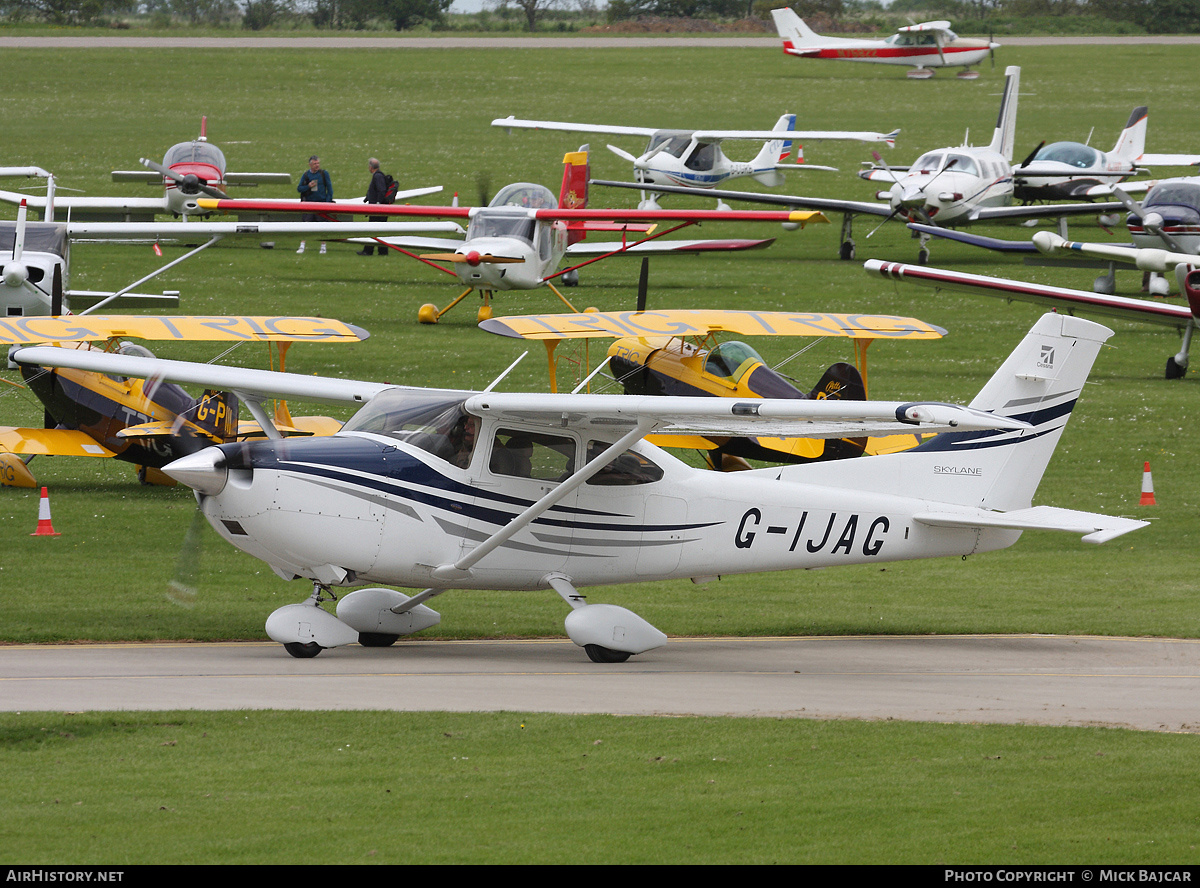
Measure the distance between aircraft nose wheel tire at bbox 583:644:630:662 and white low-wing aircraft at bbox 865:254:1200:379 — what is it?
10770 mm

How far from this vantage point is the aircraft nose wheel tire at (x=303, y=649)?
12.0 metres

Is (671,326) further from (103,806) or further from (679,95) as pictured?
(679,95)

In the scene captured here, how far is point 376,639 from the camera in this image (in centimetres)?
1293

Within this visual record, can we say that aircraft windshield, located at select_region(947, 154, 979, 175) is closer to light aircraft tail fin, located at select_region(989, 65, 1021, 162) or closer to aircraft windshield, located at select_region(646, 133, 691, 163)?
light aircraft tail fin, located at select_region(989, 65, 1021, 162)

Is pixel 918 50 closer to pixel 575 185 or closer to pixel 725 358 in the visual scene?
pixel 575 185

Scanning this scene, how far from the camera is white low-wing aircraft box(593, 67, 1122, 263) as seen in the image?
39688mm

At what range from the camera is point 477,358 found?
27.4 meters

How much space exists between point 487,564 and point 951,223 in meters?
31.7

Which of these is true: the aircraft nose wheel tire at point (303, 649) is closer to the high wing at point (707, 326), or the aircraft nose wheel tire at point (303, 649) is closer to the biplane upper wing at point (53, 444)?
the biplane upper wing at point (53, 444)

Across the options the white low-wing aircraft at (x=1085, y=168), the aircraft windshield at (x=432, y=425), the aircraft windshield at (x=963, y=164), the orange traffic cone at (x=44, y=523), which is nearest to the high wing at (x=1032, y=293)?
the aircraft windshield at (x=432, y=425)

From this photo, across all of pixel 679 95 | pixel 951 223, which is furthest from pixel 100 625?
pixel 679 95

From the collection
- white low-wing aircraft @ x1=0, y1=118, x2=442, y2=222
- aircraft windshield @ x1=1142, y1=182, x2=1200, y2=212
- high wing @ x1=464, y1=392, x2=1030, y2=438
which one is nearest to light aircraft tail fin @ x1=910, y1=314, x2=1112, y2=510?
high wing @ x1=464, y1=392, x2=1030, y2=438

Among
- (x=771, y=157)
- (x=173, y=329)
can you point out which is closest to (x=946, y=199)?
(x=771, y=157)

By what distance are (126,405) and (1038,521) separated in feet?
35.3
